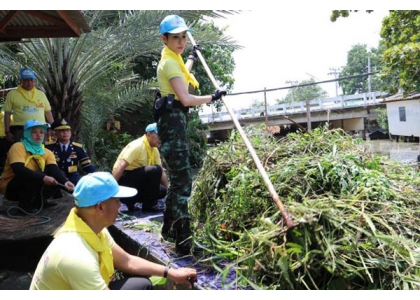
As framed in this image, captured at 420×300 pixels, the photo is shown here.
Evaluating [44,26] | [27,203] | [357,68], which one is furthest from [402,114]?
[357,68]

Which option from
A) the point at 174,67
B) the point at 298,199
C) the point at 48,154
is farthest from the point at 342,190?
the point at 48,154

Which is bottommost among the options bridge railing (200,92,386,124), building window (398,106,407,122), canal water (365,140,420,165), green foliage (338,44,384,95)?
canal water (365,140,420,165)

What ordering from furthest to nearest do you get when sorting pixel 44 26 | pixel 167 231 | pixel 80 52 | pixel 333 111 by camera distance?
pixel 333 111 < pixel 80 52 < pixel 44 26 < pixel 167 231

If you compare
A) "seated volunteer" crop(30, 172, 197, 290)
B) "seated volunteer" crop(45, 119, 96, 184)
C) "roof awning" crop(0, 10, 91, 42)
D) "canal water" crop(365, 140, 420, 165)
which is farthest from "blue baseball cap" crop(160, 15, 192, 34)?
"seated volunteer" crop(45, 119, 96, 184)

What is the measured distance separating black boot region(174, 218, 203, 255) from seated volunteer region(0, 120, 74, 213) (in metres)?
2.02

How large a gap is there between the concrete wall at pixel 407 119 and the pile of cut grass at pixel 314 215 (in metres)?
24.0

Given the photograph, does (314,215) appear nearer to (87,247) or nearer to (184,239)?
(184,239)

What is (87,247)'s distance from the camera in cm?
199

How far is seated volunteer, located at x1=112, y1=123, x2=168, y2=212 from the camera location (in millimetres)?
4598

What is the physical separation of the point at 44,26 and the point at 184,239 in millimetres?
4093

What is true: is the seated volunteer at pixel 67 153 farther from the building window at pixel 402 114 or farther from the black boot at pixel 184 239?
the building window at pixel 402 114

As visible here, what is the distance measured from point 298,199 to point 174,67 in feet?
4.20

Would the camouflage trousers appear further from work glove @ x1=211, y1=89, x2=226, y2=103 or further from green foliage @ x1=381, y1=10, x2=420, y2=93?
green foliage @ x1=381, y1=10, x2=420, y2=93
